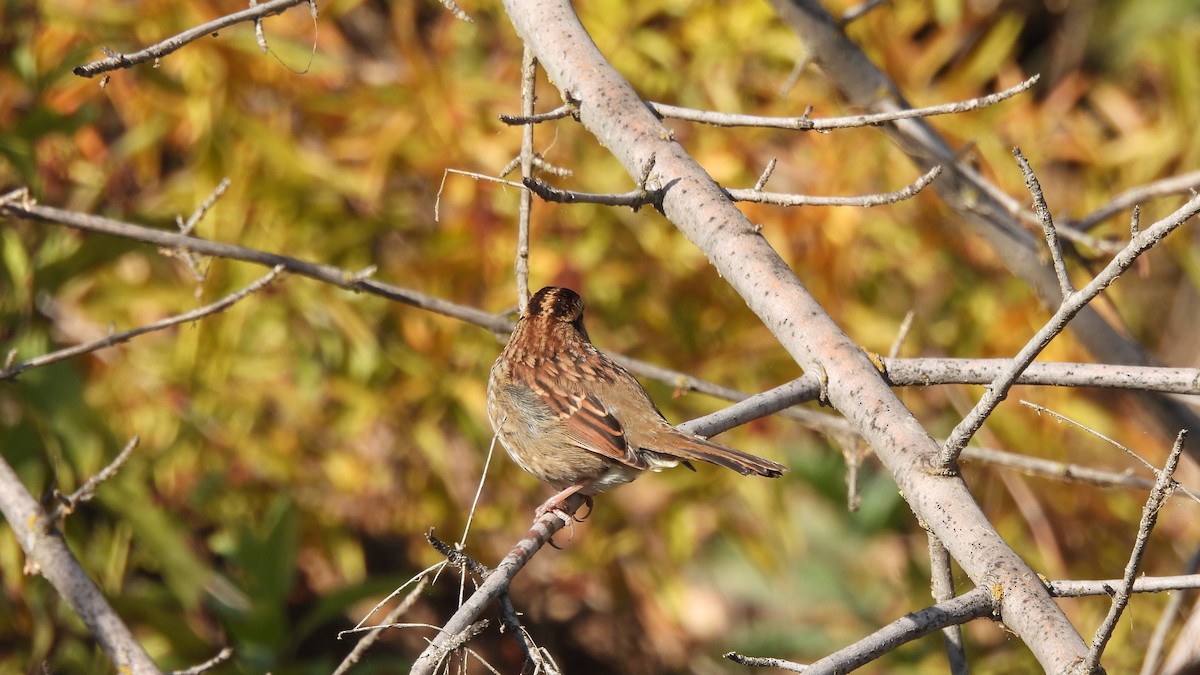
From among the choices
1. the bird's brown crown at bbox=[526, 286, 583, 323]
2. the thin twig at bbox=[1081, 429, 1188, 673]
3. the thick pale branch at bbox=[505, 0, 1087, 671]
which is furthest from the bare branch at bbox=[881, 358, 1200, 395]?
the bird's brown crown at bbox=[526, 286, 583, 323]

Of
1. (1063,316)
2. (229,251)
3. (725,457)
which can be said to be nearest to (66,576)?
(229,251)

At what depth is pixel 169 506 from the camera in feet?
15.3

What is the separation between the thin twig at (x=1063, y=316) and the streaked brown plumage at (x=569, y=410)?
1.29 meters

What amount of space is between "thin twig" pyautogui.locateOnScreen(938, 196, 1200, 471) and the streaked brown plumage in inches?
50.8

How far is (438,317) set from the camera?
4.56 metres

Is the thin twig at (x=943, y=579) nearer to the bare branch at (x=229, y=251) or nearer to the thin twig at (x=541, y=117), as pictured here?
the thin twig at (x=541, y=117)

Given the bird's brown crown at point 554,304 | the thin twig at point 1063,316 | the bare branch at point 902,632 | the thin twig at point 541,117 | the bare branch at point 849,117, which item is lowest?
the bare branch at point 902,632

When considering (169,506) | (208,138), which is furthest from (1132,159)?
(169,506)

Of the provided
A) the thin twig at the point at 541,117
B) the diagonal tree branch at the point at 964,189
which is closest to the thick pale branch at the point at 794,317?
the thin twig at the point at 541,117

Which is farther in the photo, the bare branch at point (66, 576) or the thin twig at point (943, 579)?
the bare branch at point (66, 576)

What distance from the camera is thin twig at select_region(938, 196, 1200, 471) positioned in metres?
1.69

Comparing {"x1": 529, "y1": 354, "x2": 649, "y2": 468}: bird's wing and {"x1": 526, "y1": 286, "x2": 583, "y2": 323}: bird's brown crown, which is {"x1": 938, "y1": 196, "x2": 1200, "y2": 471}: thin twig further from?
{"x1": 526, "y1": 286, "x2": 583, "y2": 323}: bird's brown crown

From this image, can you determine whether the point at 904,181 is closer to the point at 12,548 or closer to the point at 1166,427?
the point at 1166,427

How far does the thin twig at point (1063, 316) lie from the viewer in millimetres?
1690
